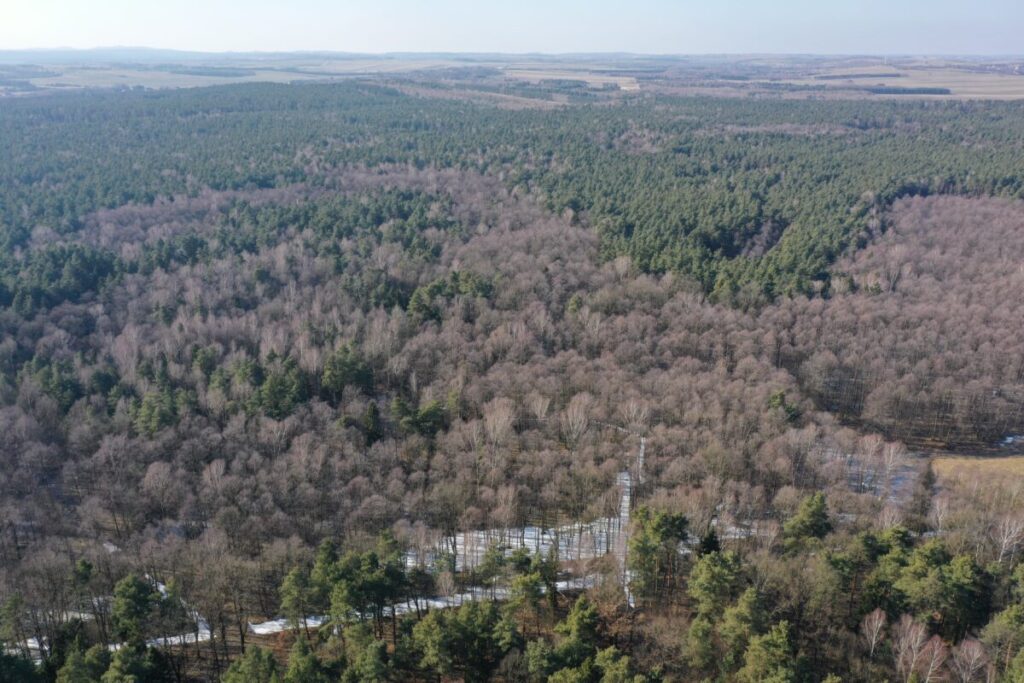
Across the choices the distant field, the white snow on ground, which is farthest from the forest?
the distant field

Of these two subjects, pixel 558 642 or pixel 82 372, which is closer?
pixel 558 642

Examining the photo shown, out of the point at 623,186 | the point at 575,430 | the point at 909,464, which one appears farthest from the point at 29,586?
the point at 623,186

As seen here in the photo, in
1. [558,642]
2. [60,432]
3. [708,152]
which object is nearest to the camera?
[558,642]

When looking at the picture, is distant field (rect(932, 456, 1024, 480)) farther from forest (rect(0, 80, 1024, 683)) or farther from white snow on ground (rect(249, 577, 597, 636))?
white snow on ground (rect(249, 577, 597, 636))

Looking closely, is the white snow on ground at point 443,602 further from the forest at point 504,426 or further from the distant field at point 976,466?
the distant field at point 976,466

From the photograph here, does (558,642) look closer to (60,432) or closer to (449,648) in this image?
(449,648)

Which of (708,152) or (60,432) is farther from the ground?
(708,152)
